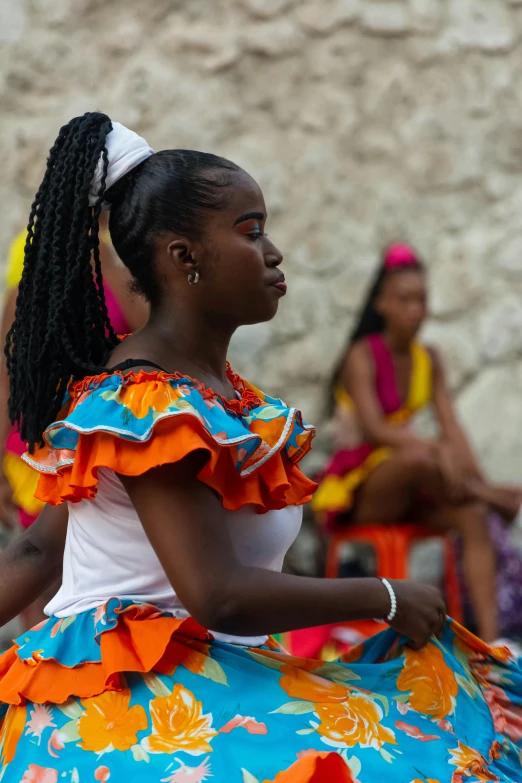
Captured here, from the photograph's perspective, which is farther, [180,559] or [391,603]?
[391,603]

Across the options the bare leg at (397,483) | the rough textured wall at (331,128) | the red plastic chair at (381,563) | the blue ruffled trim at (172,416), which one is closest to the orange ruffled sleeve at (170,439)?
the blue ruffled trim at (172,416)

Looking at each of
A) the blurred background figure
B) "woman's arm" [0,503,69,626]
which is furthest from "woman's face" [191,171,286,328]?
the blurred background figure

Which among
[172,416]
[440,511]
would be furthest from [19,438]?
[440,511]

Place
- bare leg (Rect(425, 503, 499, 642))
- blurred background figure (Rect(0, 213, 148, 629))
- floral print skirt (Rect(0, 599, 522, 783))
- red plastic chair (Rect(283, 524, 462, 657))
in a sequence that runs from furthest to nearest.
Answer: bare leg (Rect(425, 503, 499, 642))
red plastic chair (Rect(283, 524, 462, 657))
blurred background figure (Rect(0, 213, 148, 629))
floral print skirt (Rect(0, 599, 522, 783))

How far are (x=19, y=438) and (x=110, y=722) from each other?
5.25 feet

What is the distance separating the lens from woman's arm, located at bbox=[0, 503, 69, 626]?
1.83 m

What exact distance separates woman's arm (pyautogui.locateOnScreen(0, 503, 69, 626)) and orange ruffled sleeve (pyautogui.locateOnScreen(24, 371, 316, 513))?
13 cm

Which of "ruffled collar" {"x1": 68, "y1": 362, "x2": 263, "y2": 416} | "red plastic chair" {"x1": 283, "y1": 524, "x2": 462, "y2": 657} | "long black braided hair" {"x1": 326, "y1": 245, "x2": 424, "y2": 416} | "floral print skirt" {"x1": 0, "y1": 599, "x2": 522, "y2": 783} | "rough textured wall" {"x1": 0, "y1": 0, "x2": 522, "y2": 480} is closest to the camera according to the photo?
"floral print skirt" {"x1": 0, "y1": 599, "x2": 522, "y2": 783}

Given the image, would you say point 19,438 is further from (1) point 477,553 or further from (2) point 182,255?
(1) point 477,553

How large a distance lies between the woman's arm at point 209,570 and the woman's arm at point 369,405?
2883 millimetres

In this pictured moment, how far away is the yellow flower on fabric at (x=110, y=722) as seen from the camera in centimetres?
154

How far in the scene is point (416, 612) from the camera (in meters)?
1.76

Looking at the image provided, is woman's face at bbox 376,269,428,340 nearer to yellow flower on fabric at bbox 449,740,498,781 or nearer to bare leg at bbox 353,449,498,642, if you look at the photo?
bare leg at bbox 353,449,498,642

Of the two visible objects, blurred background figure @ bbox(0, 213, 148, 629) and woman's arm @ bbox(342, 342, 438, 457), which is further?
woman's arm @ bbox(342, 342, 438, 457)
